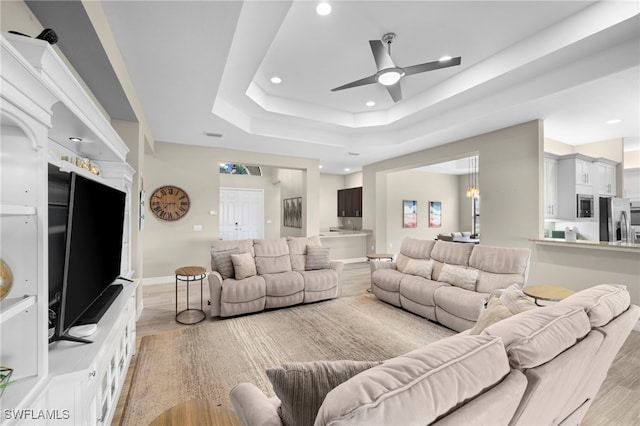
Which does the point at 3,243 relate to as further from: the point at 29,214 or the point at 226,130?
the point at 226,130

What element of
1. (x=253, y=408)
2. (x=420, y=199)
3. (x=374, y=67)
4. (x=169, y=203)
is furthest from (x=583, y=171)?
(x=169, y=203)

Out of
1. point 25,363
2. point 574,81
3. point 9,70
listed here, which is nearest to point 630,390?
point 574,81

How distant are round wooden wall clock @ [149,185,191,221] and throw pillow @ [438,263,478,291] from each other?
15.7 feet

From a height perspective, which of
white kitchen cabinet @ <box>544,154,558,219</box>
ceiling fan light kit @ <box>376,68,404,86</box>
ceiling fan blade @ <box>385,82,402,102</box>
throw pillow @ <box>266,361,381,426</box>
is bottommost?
throw pillow @ <box>266,361,381,426</box>

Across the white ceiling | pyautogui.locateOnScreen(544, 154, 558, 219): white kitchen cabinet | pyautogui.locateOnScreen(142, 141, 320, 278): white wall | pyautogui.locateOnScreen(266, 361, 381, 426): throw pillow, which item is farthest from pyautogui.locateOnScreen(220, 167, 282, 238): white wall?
pyautogui.locateOnScreen(266, 361, 381, 426): throw pillow

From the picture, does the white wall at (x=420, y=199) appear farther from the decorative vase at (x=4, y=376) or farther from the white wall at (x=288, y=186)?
the decorative vase at (x=4, y=376)

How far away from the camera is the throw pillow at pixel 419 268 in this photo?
3777mm

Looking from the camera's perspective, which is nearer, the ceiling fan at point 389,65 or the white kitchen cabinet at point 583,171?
the ceiling fan at point 389,65

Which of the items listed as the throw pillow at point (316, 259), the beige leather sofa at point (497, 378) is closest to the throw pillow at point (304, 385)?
the beige leather sofa at point (497, 378)

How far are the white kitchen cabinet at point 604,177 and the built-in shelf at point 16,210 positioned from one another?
23.4ft

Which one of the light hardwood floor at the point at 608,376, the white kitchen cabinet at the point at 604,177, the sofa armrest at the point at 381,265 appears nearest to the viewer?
the light hardwood floor at the point at 608,376

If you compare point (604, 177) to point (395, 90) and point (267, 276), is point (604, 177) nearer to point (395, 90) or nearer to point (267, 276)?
point (395, 90)

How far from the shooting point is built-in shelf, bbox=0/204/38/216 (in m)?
0.88

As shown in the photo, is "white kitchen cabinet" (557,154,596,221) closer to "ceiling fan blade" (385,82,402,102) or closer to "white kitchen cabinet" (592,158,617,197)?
"white kitchen cabinet" (592,158,617,197)
